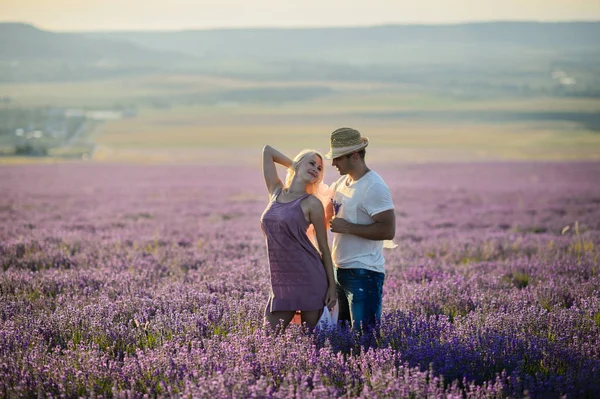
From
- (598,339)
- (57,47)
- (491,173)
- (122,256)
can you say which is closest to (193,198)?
(122,256)

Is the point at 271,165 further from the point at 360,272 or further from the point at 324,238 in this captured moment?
the point at 360,272

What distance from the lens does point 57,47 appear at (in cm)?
19000

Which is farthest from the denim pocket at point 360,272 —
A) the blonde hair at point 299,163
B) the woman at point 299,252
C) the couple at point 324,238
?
the blonde hair at point 299,163

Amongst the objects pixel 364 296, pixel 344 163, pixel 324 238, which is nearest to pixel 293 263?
pixel 324 238

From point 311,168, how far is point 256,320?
1.09 m

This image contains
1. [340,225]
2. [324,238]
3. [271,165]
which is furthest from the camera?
[271,165]

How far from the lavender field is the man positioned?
0.76ft

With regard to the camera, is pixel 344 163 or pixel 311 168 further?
pixel 344 163

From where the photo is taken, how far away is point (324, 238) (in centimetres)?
396

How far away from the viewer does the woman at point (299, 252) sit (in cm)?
396

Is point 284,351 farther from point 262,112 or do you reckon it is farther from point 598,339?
point 262,112

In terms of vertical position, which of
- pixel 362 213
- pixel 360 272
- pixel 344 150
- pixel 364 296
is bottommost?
pixel 364 296

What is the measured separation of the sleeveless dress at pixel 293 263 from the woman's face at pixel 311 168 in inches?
5.4

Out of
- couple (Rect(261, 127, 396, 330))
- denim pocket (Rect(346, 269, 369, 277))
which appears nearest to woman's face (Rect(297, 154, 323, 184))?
couple (Rect(261, 127, 396, 330))
